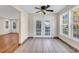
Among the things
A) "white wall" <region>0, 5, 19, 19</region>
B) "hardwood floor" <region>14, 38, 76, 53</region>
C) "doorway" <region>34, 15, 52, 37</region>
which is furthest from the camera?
"doorway" <region>34, 15, 52, 37</region>

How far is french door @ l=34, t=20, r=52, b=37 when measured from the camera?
36.9 feet

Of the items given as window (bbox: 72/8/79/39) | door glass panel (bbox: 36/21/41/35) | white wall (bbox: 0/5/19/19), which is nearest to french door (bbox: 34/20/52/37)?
door glass panel (bbox: 36/21/41/35)

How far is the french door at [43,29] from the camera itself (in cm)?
1123

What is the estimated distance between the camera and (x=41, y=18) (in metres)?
11.3

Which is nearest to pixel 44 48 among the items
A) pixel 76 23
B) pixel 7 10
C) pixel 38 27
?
pixel 76 23

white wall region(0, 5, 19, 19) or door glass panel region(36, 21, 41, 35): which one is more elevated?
white wall region(0, 5, 19, 19)

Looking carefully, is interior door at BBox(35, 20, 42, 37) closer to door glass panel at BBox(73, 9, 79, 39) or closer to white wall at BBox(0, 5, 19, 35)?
white wall at BBox(0, 5, 19, 35)

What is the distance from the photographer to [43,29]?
36.9 ft

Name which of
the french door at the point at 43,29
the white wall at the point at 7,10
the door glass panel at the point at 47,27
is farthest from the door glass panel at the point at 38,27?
the white wall at the point at 7,10

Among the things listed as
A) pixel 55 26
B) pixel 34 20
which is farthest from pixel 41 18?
pixel 55 26

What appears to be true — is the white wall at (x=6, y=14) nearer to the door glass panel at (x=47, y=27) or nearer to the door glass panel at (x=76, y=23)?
the door glass panel at (x=47, y=27)
